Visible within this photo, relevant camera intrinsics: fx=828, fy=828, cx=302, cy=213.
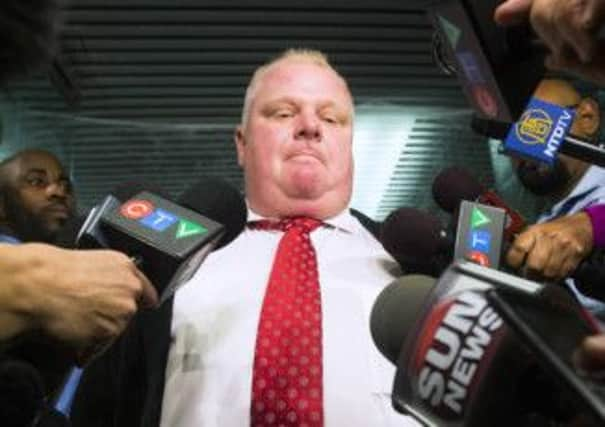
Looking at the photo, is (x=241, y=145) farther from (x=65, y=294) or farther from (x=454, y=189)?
(x=65, y=294)

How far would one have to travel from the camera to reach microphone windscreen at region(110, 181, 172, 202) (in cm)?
135

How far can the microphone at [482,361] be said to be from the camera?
2.27ft

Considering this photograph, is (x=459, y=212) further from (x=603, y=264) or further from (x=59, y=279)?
(x=59, y=279)

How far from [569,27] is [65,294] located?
68 cm

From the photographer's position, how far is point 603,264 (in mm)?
1404

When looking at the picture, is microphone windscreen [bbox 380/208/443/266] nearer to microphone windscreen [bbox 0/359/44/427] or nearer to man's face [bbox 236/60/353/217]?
man's face [bbox 236/60/353/217]

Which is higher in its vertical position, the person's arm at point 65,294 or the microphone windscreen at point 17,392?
the person's arm at point 65,294

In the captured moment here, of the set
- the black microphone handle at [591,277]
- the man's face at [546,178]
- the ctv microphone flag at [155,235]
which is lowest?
the man's face at [546,178]

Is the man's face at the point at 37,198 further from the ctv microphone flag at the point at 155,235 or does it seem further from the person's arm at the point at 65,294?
the person's arm at the point at 65,294

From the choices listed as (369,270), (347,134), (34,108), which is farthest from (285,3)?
(369,270)

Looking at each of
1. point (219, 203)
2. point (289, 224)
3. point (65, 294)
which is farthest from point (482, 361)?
point (289, 224)

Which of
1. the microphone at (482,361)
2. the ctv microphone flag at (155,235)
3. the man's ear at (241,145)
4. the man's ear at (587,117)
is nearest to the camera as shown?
the microphone at (482,361)

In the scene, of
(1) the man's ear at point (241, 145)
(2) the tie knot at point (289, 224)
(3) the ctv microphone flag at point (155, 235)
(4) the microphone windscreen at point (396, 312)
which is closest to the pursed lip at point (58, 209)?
(1) the man's ear at point (241, 145)

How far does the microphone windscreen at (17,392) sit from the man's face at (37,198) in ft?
8.99
